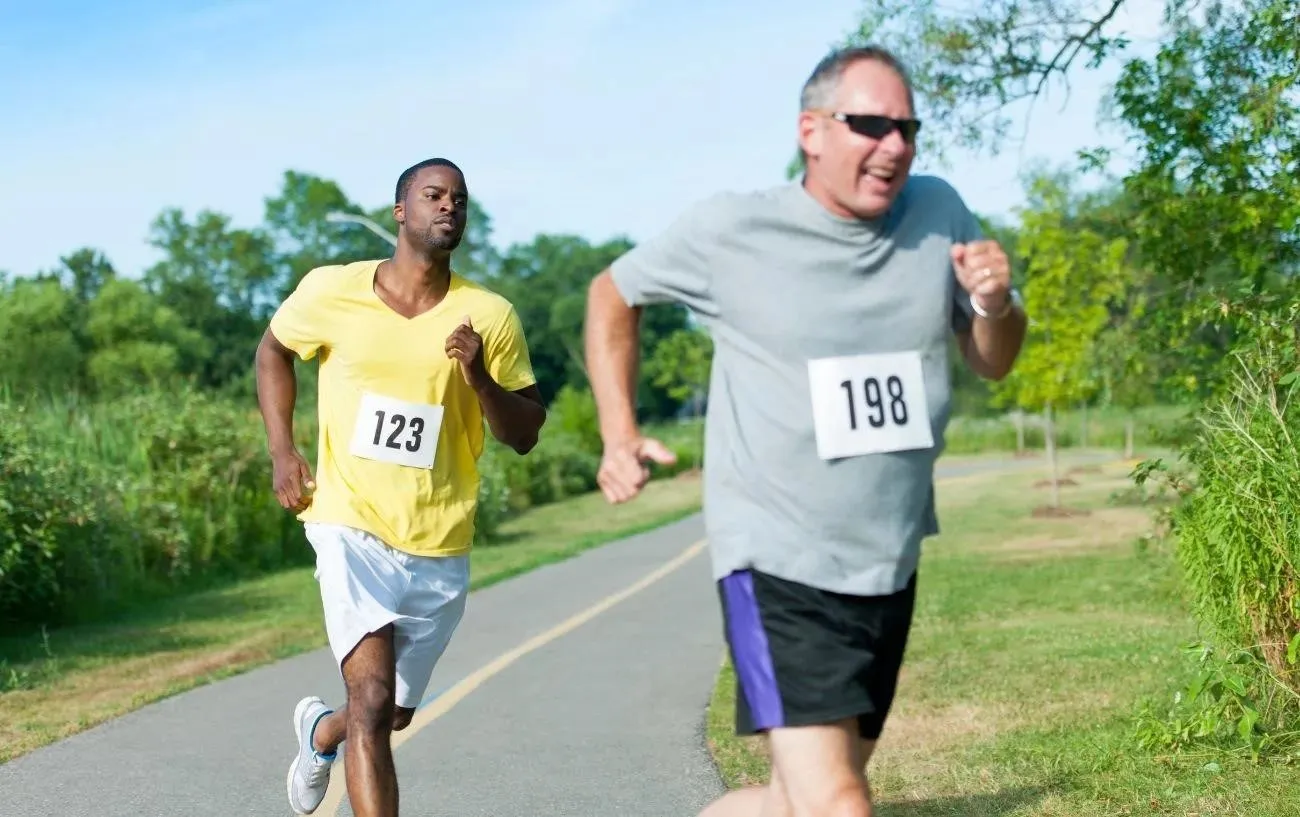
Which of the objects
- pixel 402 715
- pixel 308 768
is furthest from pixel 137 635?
pixel 402 715

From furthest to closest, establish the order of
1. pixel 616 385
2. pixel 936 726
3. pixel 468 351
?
pixel 936 726
pixel 468 351
pixel 616 385

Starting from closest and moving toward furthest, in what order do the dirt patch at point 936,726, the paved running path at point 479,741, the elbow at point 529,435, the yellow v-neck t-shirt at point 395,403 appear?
the yellow v-neck t-shirt at point 395,403 < the elbow at point 529,435 < the paved running path at point 479,741 < the dirt patch at point 936,726

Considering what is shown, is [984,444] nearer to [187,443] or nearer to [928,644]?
[187,443]

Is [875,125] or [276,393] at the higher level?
[875,125]

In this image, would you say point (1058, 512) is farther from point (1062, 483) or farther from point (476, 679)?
point (476, 679)

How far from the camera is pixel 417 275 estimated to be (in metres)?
5.87

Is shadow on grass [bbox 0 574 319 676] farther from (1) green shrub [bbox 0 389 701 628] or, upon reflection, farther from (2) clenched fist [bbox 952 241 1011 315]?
(2) clenched fist [bbox 952 241 1011 315]

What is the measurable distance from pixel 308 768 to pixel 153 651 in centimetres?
636

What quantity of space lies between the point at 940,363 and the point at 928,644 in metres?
7.78

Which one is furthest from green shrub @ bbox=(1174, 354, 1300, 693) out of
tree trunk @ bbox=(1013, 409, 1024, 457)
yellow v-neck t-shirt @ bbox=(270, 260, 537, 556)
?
tree trunk @ bbox=(1013, 409, 1024, 457)

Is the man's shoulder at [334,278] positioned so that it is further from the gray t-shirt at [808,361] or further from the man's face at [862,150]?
the man's face at [862,150]

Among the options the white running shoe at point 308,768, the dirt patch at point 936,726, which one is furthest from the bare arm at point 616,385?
the dirt patch at point 936,726

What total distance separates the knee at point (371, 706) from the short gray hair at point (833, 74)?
239 cm

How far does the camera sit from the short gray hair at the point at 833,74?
398 centimetres
